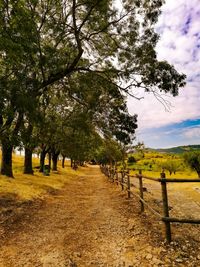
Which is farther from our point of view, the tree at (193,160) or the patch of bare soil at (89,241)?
the tree at (193,160)

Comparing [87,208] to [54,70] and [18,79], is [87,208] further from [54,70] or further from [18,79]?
[54,70]

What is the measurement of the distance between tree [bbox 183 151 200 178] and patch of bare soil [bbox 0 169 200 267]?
31.5 m

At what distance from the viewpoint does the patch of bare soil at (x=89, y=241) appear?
5.89 metres

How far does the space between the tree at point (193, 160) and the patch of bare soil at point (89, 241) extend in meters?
31.5

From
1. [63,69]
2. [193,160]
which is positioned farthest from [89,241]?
[193,160]

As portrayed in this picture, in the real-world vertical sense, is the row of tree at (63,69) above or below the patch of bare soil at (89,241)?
above

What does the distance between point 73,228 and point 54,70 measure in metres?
9.10

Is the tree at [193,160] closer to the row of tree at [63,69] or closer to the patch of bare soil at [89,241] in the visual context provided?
the row of tree at [63,69]

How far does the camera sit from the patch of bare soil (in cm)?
589

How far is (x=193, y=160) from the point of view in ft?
132

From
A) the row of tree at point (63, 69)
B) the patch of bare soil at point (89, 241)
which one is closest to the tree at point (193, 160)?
the row of tree at point (63, 69)

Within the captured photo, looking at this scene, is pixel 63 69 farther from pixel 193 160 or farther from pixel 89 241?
pixel 193 160

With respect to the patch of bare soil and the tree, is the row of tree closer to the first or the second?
the patch of bare soil

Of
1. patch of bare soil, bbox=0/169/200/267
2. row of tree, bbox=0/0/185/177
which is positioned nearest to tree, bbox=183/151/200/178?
row of tree, bbox=0/0/185/177
